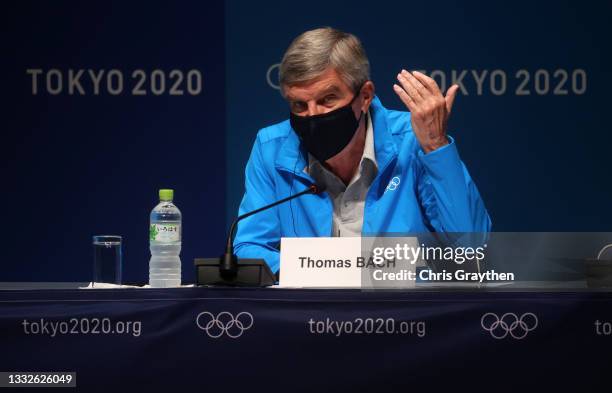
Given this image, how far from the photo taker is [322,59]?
2568mm

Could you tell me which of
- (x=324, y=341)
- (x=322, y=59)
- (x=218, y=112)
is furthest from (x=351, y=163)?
(x=218, y=112)

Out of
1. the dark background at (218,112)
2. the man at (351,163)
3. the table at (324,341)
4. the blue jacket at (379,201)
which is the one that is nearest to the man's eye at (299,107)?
the man at (351,163)

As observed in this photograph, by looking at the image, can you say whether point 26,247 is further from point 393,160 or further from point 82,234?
point 393,160

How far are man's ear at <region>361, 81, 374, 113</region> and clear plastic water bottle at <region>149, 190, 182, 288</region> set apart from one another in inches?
24.4

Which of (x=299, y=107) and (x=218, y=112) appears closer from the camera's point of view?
(x=299, y=107)

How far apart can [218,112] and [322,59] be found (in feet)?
4.50

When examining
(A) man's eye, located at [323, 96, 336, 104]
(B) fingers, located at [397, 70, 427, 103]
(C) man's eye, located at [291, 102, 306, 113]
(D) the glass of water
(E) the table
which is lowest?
(E) the table

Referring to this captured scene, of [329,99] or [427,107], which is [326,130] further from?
[427,107]

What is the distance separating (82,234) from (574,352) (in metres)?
2.57

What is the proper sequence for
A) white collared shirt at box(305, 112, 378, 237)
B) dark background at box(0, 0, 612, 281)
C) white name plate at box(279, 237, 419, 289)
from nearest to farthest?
white name plate at box(279, 237, 419, 289), white collared shirt at box(305, 112, 378, 237), dark background at box(0, 0, 612, 281)

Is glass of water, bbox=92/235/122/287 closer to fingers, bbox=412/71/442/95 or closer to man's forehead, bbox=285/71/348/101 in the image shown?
man's forehead, bbox=285/71/348/101

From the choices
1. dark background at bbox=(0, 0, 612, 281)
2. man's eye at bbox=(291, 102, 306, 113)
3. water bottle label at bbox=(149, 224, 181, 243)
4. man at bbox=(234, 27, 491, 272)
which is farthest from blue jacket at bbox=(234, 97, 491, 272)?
dark background at bbox=(0, 0, 612, 281)

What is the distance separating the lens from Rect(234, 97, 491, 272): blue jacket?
252cm

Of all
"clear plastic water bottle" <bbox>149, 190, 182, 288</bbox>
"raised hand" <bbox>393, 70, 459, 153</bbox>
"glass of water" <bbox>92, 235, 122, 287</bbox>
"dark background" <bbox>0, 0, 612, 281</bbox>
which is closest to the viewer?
"clear plastic water bottle" <bbox>149, 190, 182, 288</bbox>
